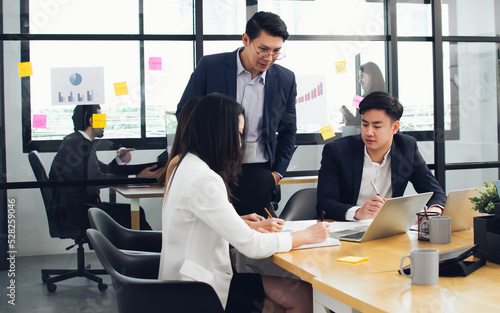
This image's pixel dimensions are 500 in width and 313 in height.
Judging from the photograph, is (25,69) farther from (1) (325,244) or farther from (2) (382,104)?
(1) (325,244)

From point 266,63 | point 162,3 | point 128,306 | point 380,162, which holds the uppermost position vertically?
point 162,3

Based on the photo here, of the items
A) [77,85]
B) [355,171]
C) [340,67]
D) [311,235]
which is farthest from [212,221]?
[340,67]

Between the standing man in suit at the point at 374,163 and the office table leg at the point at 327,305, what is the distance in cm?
109

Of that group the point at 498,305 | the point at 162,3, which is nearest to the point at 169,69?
the point at 162,3

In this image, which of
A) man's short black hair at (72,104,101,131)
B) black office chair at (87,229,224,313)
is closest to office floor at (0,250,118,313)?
man's short black hair at (72,104,101,131)

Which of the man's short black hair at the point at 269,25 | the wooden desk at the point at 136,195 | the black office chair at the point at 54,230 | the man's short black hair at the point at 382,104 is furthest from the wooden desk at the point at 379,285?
the black office chair at the point at 54,230

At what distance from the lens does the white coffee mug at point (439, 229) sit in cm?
188

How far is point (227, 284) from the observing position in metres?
1.78

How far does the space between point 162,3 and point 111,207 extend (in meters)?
1.48

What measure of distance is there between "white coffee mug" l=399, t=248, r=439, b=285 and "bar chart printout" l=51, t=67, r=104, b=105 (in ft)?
9.09

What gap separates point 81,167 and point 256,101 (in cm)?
150

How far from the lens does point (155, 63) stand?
3723 millimetres

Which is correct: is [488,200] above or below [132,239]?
above

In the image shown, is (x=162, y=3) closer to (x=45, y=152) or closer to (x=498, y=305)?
(x=45, y=152)
